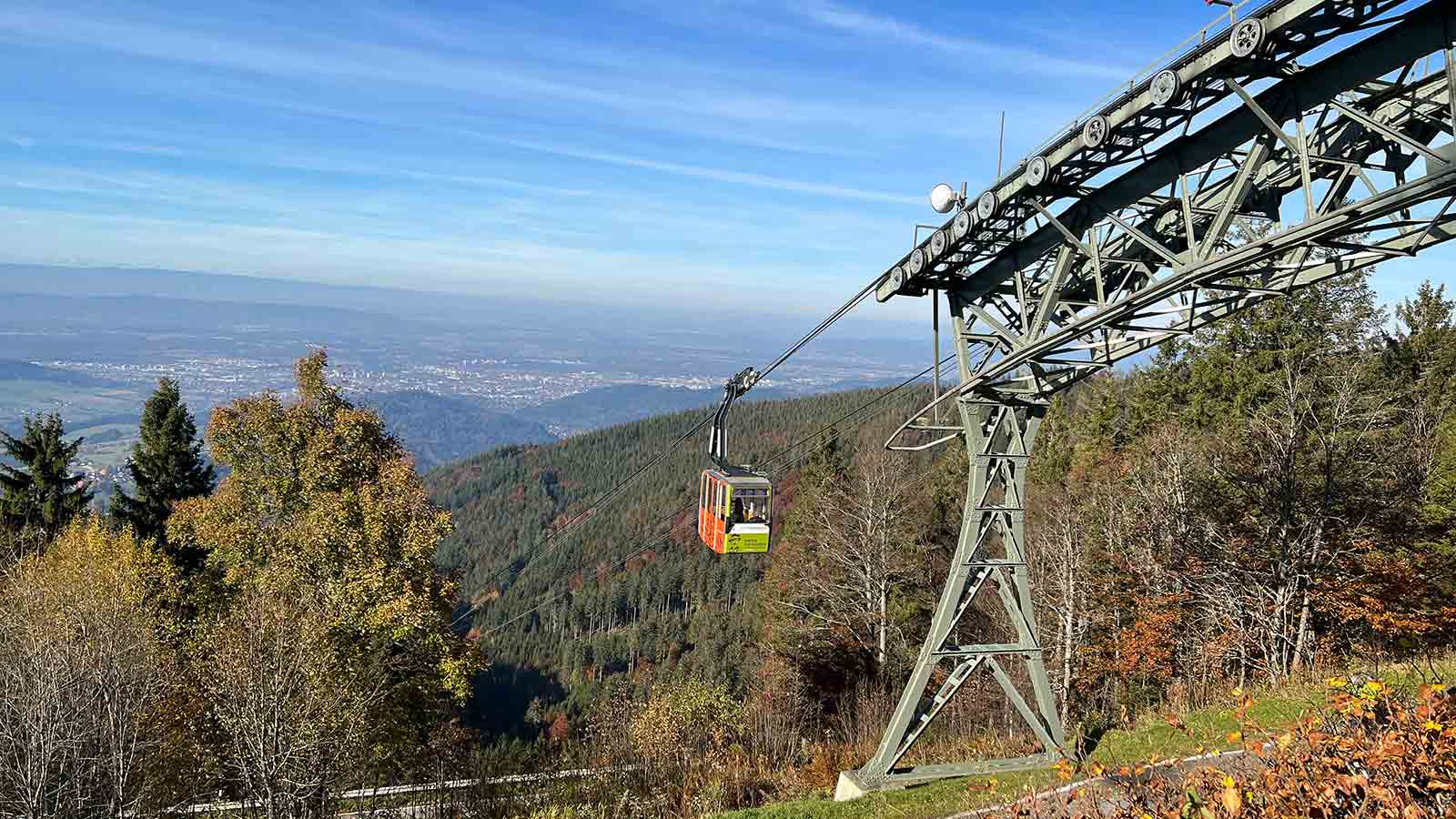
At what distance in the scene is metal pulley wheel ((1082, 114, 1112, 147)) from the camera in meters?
9.36

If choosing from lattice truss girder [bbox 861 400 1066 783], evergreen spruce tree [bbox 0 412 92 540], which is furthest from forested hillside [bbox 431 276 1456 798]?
evergreen spruce tree [bbox 0 412 92 540]

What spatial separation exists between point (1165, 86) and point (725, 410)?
9156 millimetres

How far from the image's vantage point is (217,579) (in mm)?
18703

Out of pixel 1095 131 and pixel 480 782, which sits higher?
pixel 1095 131

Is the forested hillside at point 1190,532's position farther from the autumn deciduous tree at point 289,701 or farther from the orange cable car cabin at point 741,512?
the autumn deciduous tree at point 289,701

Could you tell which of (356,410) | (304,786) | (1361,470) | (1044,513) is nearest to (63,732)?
(304,786)

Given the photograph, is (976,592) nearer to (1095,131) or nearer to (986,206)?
(986,206)

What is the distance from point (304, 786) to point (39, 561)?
1436 centimetres

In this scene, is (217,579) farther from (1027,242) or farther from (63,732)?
(1027,242)

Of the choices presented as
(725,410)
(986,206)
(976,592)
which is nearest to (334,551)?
(725,410)

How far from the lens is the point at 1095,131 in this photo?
372 inches

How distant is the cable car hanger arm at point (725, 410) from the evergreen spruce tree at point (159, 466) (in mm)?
20151

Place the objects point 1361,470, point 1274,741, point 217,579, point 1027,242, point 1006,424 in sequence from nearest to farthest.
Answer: point 1274,741, point 1027,242, point 1006,424, point 1361,470, point 217,579

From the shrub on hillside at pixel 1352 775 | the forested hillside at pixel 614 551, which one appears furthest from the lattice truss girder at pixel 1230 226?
the forested hillside at pixel 614 551
